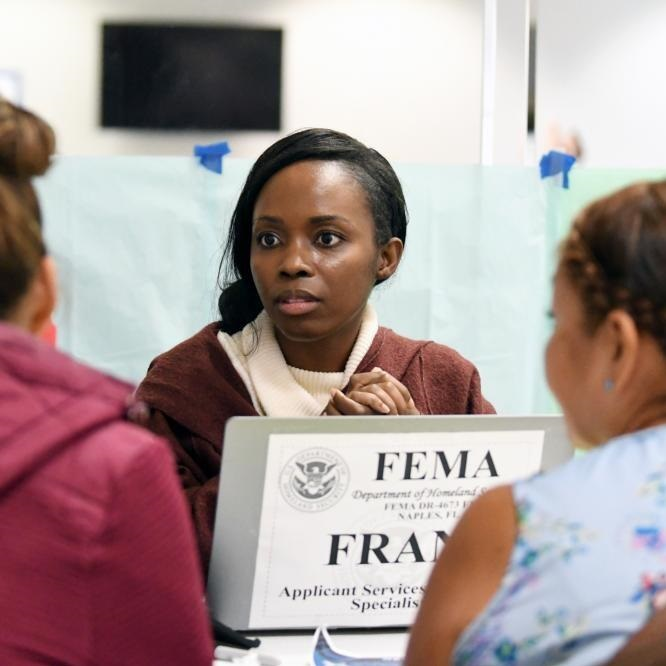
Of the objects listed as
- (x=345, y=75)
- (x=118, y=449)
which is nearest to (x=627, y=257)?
(x=118, y=449)

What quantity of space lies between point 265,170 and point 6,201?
85cm

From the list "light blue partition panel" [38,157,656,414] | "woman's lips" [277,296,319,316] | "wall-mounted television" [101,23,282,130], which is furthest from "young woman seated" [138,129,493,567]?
"wall-mounted television" [101,23,282,130]

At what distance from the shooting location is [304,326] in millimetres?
1590

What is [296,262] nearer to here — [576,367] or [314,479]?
[314,479]

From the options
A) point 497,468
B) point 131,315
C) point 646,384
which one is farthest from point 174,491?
point 131,315

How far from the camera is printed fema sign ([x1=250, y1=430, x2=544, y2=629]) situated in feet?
3.75

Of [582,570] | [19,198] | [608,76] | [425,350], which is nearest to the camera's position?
[582,570]

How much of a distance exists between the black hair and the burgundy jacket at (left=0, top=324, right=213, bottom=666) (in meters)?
0.86

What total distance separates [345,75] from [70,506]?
5.92 feet

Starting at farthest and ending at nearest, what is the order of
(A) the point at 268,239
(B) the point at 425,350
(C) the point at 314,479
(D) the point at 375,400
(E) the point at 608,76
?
(E) the point at 608,76 < (B) the point at 425,350 < (A) the point at 268,239 < (D) the point at 375,400 < (C) the point at 314,479

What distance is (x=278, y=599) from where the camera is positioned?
46.6 inches

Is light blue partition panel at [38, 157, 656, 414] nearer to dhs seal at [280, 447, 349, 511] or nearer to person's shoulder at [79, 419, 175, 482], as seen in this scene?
dhs seal at [280, 447, 349, 511]

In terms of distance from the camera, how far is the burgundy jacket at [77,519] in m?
0.77

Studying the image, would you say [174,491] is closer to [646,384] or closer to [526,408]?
[646,384]
